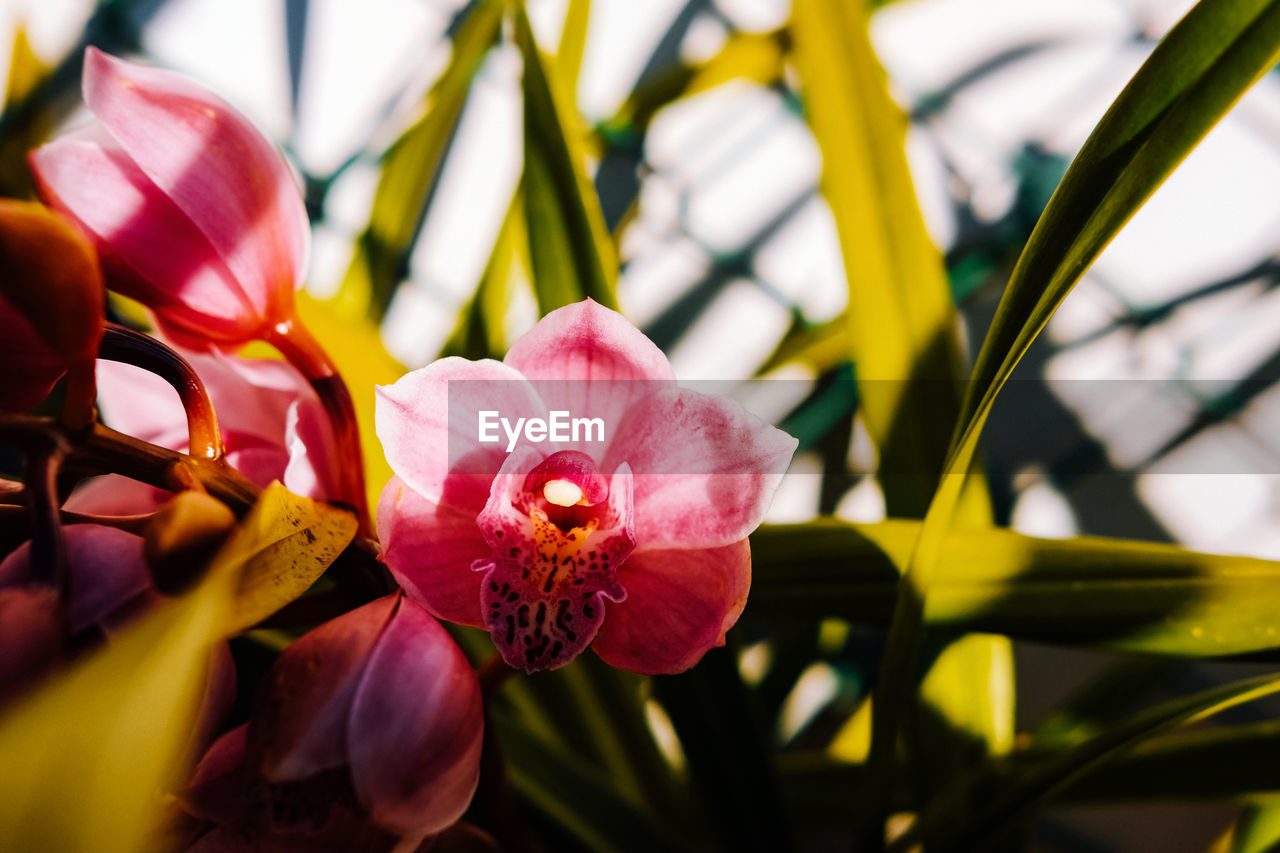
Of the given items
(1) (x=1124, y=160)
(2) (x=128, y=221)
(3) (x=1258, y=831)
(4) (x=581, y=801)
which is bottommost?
(4) (x=581, y=801)

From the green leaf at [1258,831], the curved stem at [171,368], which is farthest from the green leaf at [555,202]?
the green leaf at [1258,831]

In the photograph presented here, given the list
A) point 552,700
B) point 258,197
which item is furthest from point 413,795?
point 552,700

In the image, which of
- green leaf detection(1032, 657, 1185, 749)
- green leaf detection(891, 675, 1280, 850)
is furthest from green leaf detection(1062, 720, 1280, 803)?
green leaf detection(1032, 657, 1185, 749)

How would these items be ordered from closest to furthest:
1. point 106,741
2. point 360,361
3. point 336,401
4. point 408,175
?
point 106,741, point 336,401, point 360,361, point 408,175

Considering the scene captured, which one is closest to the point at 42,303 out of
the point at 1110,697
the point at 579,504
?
the point at 579,504

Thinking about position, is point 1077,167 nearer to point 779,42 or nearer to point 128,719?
point 128,719

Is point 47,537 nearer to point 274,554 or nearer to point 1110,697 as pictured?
point 274,554

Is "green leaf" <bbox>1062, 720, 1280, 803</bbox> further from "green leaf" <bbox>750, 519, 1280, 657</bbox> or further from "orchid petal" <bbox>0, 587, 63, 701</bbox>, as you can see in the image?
"orchid petal" <bbox>0, 587, 63, 701</bbox>
